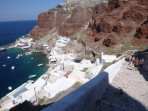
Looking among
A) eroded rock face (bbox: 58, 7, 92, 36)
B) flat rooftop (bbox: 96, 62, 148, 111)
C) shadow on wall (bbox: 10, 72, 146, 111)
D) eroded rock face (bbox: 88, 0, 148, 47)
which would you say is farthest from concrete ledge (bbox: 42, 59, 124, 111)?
eroded rock face (bbox: 58, 7, 92, 36)

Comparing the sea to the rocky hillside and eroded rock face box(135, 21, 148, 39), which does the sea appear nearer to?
the rocky hillside

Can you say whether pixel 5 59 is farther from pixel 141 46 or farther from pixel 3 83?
pixel 141 46

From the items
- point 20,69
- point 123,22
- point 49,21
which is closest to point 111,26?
point 123,22

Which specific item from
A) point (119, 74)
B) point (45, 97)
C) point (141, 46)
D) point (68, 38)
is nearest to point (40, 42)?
point (68, 38)

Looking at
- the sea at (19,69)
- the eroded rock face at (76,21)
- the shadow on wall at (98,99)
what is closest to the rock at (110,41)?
the sea at (19,69)

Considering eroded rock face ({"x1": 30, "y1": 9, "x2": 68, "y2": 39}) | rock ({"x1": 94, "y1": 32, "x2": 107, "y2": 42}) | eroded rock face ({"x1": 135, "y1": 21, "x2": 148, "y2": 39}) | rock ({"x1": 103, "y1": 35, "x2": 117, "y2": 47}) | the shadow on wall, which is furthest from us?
eroded rock face ({"x1": 30, "y1": 9, "x2": 68, "y2": 39})

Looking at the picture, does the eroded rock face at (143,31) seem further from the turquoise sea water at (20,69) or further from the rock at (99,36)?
the turquoise sea water at (20,69)
